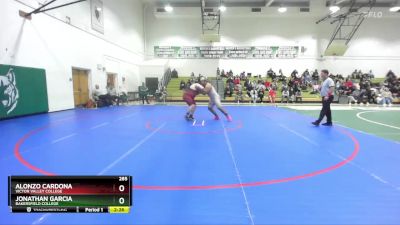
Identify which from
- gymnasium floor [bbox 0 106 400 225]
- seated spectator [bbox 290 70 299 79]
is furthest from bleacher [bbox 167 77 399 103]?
gymnasium floor [bbox 0 106 400 225]

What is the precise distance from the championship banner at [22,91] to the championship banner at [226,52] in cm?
1585

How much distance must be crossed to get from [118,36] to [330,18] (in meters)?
20.5

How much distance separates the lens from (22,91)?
1155 centimetres

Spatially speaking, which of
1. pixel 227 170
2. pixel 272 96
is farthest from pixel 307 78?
pixel 227 170

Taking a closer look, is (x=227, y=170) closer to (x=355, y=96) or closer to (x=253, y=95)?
(x=253, y=95)

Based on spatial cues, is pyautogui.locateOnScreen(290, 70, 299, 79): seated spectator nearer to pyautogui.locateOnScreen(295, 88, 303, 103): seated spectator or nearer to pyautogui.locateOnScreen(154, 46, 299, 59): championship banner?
pyautogui.locateOnScreen(154, 46, 299, 59): championship banner

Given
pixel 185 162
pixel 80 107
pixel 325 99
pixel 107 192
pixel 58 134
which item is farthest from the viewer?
pixel 80 107

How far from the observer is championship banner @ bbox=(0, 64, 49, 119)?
10516 mm

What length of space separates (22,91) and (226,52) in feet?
65.0

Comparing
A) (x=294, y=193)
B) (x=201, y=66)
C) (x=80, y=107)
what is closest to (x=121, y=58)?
(x=80, y=107)

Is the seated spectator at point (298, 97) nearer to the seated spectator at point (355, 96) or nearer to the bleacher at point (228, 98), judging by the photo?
the bleacher at point (228, 98)

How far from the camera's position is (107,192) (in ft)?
5.27

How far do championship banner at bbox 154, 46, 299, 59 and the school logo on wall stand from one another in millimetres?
17656

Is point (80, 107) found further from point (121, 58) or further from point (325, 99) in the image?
point (325, 99)
